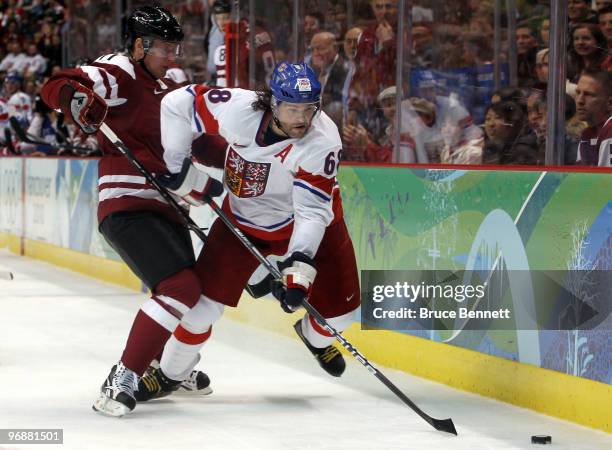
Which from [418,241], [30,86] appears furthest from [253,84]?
[30,86]

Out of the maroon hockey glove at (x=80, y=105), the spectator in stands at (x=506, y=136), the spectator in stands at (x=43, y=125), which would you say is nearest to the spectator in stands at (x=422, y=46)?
the spectator in stands at (x=506, y=136)

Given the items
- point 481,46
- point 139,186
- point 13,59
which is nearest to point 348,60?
point 481,46

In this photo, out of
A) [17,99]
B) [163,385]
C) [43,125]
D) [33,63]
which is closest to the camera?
[163,385]

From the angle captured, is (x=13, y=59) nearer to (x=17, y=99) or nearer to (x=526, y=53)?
(x=17, y=99)

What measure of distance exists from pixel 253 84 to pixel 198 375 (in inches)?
126

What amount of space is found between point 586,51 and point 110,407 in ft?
7.08

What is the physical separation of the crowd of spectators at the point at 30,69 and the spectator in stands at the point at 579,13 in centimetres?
650

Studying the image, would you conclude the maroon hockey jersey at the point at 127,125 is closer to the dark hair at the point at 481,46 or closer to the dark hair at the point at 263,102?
the dark hair at the point at 263,102

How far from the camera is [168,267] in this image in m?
4.06

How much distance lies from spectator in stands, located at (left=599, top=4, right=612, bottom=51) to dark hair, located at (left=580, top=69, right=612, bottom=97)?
12 cm

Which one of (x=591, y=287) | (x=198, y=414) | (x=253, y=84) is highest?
(x=253, y=84)

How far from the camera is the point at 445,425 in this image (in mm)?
3812

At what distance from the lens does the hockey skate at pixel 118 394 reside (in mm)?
3943

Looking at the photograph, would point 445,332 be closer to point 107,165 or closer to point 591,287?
point 591,287
